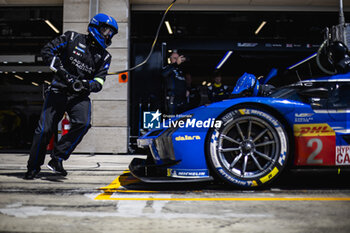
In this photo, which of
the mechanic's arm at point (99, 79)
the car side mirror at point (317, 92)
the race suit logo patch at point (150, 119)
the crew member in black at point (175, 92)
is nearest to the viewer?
the car side mirror at point (317, 92)

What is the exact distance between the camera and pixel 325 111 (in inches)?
95.8

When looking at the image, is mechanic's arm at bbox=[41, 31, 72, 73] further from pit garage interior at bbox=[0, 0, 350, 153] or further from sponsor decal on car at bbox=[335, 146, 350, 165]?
pit garage interior at bbox=[0, 0, 350, 153]

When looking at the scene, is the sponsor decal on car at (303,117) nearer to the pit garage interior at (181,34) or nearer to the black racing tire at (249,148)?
the black racing tire at (249,148)

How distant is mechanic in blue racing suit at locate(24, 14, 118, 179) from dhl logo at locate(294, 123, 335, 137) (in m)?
2.10

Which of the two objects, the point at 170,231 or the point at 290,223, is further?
the point at 290,223

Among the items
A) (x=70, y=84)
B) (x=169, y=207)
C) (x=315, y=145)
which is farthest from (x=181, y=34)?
(x=169, y=207)

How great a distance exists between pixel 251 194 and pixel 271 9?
6.11m

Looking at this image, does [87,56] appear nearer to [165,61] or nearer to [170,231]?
[170,231]

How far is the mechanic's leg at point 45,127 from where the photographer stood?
3.04 meters

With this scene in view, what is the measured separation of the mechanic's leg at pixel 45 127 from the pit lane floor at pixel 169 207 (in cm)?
25

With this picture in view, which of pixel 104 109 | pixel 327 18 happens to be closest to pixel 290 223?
pixel 104 109

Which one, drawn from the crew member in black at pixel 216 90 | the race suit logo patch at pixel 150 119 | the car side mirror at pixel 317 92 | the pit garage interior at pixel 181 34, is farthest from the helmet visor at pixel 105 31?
the race suit logo patch at pixel 150 119

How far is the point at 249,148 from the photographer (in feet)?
7.91

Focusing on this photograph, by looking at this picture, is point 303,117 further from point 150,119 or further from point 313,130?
point 150,119
